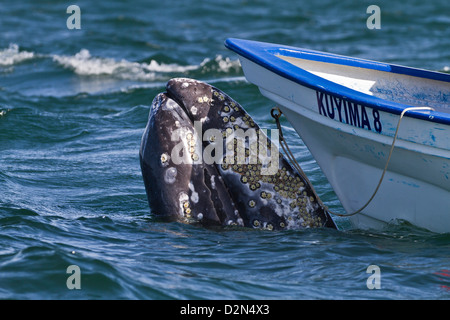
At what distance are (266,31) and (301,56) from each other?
12.7 meters

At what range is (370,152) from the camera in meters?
6.36

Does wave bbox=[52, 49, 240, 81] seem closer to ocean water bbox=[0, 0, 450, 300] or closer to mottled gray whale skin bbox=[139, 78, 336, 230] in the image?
ocean water bbox=[0, 0, 450, 300]

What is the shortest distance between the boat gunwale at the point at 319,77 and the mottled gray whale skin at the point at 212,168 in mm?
489

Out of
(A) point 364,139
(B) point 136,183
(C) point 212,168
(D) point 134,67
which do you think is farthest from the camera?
(D) point 134,67

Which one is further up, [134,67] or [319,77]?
[134,67]

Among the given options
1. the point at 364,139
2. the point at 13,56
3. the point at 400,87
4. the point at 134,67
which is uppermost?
the point at 13,56

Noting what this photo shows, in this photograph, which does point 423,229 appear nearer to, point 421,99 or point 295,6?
point 421,99

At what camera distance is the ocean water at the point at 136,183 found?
17.4 feet

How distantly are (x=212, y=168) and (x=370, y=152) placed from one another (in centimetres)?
132

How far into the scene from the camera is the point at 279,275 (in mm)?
5496

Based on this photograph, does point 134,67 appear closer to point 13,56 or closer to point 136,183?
point 13,56

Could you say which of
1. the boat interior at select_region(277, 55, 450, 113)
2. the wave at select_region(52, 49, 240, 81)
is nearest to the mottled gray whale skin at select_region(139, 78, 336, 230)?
the boat interior at select_region(277, 55, 450, 113)

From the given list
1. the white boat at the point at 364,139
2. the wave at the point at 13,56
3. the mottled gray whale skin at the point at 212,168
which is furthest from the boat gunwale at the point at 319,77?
the wave at the point at 13,56

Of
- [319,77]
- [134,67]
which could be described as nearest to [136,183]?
[319,77]
